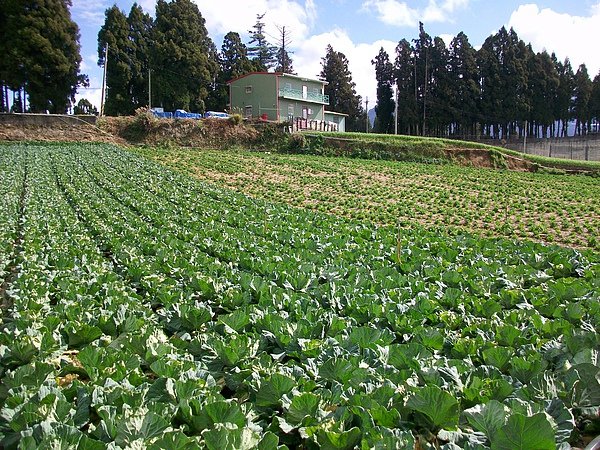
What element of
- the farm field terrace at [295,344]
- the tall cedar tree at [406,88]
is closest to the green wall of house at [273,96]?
the tall cedar tree at [406,88]

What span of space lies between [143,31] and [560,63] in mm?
43641

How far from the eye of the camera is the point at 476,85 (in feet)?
156

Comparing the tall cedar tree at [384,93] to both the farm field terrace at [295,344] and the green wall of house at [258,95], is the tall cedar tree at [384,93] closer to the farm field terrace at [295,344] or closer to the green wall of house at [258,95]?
the green wall of house at [258,95]

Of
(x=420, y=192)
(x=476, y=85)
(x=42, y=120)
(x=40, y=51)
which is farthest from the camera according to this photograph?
(x=476, y=85)

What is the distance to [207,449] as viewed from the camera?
2682mm

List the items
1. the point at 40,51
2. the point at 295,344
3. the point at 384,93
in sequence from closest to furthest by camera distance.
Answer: the point at 295,344 → the point at 40,51 → the point at 384,93

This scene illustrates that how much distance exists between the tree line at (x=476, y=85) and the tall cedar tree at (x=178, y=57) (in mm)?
17794

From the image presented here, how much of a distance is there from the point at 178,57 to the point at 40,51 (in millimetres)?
10668

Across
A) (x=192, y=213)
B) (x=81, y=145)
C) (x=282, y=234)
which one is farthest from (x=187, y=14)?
(x=282, y=234)

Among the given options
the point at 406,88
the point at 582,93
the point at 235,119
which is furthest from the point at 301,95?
the point at 582,93

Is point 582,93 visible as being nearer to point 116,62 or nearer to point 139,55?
point 139,55

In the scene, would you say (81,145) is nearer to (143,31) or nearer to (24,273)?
(143,31)

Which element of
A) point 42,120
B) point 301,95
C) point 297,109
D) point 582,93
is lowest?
point 42,120

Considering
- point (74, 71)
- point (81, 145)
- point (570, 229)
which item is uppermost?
point (74, 71)
